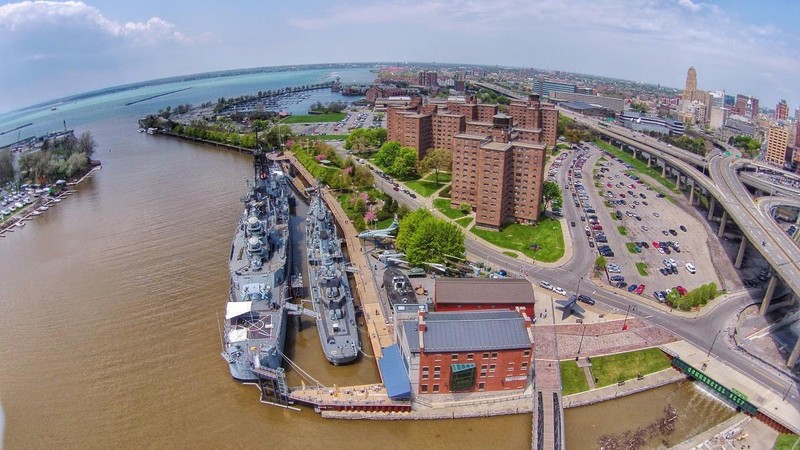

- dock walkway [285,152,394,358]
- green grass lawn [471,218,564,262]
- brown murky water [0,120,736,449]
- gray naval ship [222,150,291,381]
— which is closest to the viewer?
brown murky water [0,120,736,449]

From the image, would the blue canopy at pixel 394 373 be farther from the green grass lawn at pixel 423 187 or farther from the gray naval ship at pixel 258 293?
the green grass lawn at pixel 423 187

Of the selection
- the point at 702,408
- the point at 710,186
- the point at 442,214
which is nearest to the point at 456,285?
the point at 702,408

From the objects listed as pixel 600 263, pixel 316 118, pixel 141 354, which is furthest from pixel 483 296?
pixel 316 118

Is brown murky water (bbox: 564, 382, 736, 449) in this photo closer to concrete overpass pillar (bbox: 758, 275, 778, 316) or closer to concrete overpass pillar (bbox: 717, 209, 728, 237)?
concrete overpass pillar (bbox: 758, 275, 778, 316)

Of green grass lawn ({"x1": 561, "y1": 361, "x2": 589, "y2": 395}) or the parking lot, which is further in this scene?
the parking lot

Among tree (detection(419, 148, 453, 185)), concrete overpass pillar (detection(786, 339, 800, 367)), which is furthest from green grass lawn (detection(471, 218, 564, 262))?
tree (detection(419, 148, 453, 185))

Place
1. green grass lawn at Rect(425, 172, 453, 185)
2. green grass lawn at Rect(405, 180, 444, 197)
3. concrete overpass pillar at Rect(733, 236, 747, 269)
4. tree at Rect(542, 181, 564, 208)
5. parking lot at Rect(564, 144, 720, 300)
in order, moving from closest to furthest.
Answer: parking lot at Rect(564, 144, 720, 300)
concrete overpass pillar at Rect(733, 236, 747, 269)
tree at Rect(542, 181, 564, 208)
green grass lawn at Rect(405, 180, 444, 197)
green grass lawn at Rect(425, 172, 453, 185)
